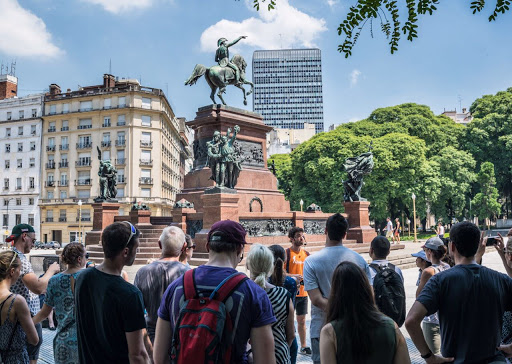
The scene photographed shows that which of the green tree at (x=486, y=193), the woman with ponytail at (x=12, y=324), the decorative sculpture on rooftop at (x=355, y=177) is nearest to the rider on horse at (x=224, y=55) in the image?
the decorative sculpture on rooftop at (x=355, y=177)


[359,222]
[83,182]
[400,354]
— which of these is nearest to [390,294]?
[400,354]

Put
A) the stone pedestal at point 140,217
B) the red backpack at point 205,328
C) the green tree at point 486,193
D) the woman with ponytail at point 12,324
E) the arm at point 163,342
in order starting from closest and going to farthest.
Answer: the red backpack at point 205,328
the arm at point 163,342
the woman with ponytail at point 12,324
the stone pedestal at point 140,217
the green tree at point 486,193

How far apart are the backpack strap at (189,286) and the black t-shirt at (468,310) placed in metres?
1.60

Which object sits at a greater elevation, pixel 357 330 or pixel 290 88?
pixel 290 88

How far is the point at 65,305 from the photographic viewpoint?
388 cm

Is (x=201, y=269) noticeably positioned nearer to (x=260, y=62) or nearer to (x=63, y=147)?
(x=63, y=147)

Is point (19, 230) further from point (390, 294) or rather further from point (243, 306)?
point (390, 294)

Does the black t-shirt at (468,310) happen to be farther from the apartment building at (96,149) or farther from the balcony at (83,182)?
the balcony at (83,182)

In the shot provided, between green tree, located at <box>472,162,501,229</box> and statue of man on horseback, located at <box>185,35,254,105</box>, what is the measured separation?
32233 millimetres

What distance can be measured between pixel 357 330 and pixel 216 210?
13.5 meters

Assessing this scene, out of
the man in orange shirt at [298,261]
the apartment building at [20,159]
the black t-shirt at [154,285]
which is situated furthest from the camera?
the apartment building at [20,159]

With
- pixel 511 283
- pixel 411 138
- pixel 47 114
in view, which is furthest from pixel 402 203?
pixel 47 114

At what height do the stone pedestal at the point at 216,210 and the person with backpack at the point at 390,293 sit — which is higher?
the stone pedestal at the point at 216,210

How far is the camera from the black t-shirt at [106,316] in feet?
9.57
